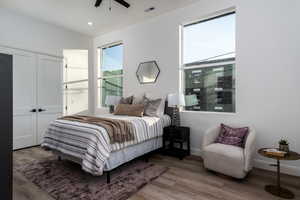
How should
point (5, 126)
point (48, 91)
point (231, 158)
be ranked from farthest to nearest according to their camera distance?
point (48, 91)
point (231, 158)
point (5, 126)

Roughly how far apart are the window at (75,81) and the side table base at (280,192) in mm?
4776

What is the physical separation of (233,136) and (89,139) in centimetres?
220

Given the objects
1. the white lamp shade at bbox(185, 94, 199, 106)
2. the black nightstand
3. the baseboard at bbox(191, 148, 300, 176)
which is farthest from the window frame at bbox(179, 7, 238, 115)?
the baseboard at bbox(191, 148, 300, 176)

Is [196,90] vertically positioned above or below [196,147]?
above

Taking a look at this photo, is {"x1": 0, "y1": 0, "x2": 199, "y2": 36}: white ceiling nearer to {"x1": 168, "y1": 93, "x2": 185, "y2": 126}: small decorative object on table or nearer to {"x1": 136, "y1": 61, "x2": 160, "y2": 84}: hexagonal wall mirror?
{"x1": 136, "y1": 61, "x2": 160, "y2": 84}: hexagonal wall mirror

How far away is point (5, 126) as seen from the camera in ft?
3.34

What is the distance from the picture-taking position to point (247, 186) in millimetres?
2150


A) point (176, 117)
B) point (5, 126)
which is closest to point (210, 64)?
point (176, 117)

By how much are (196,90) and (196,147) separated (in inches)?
47.1

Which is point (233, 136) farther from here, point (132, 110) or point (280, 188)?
point (132, 110)

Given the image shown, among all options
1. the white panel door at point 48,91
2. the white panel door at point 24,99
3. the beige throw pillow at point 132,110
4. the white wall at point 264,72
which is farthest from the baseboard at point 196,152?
the white panel door at point 24,99

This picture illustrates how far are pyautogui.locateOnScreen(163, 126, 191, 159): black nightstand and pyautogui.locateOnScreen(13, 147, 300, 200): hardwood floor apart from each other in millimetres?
A: 546

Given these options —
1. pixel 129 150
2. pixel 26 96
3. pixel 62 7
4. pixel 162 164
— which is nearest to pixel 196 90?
pixel 162 164

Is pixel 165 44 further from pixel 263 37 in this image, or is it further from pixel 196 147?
pixel 196 147
